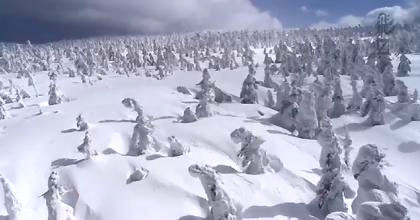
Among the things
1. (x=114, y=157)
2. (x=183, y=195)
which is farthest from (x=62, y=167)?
(x=183, y=195)

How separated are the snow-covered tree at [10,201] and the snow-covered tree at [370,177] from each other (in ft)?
66.2

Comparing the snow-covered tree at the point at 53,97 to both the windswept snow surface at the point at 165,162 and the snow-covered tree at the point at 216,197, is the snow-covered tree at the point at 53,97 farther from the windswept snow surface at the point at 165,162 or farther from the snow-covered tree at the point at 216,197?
the snow-covered tree at the point at 216,197

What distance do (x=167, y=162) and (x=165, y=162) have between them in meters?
0.15

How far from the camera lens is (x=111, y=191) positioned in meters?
24.7

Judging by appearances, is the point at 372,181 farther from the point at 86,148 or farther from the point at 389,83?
Result: the point at 389,83

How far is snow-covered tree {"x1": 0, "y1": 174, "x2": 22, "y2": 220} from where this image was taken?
73.9 ft

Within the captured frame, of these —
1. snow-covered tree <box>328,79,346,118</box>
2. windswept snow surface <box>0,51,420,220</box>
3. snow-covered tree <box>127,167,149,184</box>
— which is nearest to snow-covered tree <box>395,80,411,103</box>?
windswept snow surface <box>0,51,420,220</box>

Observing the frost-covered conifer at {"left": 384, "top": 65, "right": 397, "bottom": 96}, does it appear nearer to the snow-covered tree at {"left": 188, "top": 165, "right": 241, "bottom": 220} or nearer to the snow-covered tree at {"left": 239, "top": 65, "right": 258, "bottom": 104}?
the snow-covered tree at {"left": 239, "top": 65, "right": 258, "bottom": 104}

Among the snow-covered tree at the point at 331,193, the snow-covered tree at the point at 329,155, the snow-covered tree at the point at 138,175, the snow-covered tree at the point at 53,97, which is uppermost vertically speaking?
the snow-covered tree at the point at 53,97

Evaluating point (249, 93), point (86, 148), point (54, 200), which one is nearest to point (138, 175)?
point (86, 148)

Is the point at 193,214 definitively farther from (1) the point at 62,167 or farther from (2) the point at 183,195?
(1) the point at 62,167

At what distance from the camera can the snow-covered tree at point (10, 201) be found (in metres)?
22.5

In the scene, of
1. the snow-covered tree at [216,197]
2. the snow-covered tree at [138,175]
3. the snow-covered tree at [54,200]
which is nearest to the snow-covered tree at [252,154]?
the snow-covered tree at [216,197]

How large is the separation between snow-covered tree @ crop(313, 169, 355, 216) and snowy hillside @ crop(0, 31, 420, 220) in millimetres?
976
